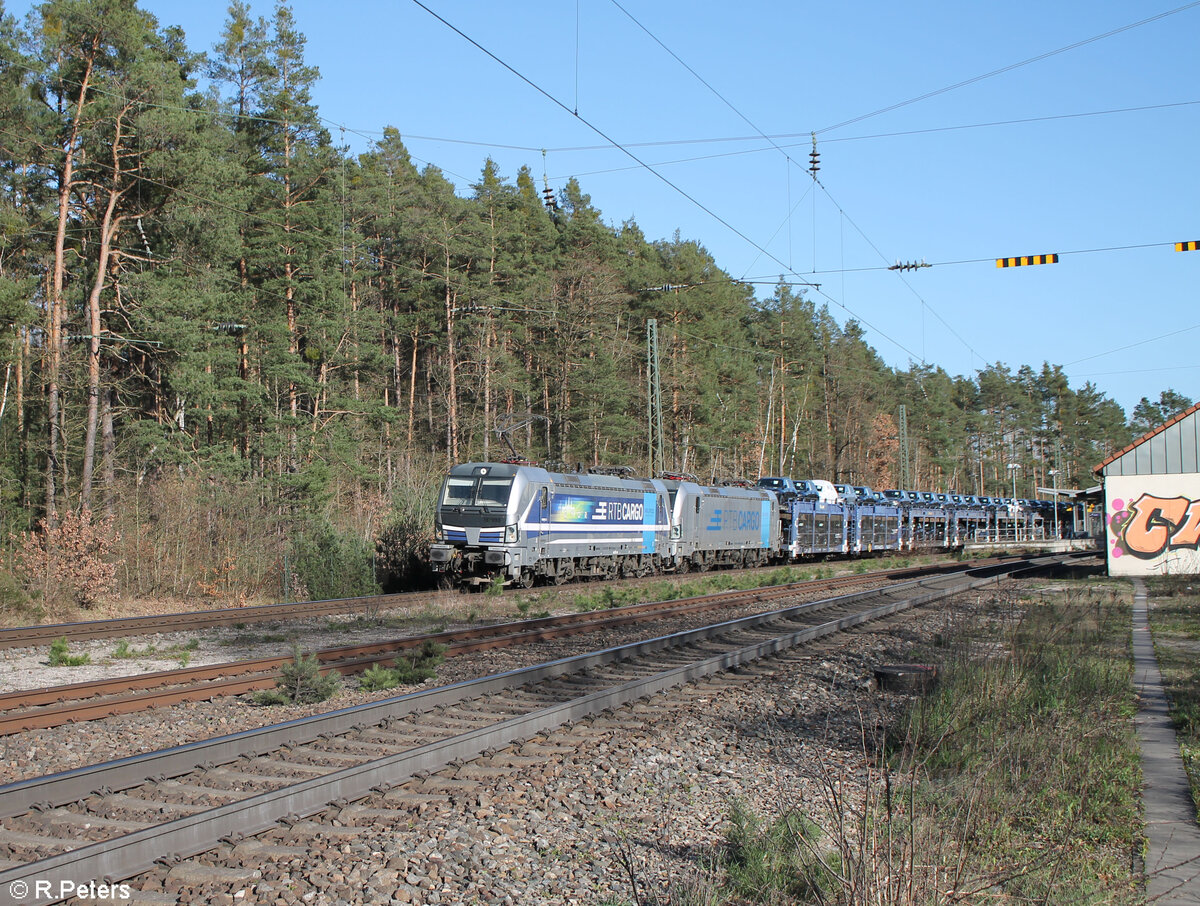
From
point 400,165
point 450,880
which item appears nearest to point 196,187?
point 450,880

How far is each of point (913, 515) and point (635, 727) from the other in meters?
43.9

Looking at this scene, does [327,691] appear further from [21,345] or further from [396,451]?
[396,451]

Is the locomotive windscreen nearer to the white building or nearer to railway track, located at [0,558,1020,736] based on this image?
railway track, located at [0,558,1020,736]

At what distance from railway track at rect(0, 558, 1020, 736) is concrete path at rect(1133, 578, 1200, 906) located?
7.67m

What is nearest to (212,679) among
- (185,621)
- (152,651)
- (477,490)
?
(152,651)

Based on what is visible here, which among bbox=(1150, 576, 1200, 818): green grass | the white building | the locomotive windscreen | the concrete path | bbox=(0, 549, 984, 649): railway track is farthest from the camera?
the white building

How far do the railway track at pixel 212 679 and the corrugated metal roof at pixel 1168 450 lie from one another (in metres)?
19.6

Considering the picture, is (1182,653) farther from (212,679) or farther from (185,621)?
(185,621)

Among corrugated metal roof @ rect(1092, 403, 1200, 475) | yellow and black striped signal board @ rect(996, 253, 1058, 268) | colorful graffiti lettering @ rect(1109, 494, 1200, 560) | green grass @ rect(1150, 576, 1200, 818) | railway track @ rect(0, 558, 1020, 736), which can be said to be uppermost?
yellow and black striped signal board @ rect(996, 253, 1058, 268)

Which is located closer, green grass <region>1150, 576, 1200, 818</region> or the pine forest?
green grass <region>1150, 576, 1200, 818</region>

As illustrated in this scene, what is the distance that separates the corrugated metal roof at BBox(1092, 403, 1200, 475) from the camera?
27594 millimetres

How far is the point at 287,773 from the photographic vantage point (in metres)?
6.41

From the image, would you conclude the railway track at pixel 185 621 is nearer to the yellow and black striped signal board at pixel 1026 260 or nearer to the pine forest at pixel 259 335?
the pine forest at pixel 259 335

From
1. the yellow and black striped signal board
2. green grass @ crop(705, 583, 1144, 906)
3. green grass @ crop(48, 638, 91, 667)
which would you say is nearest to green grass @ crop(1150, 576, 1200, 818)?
green grass @ crop(705, 583, 1144, 906)
